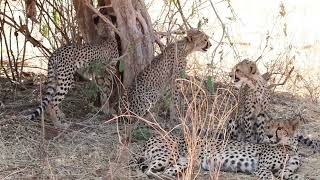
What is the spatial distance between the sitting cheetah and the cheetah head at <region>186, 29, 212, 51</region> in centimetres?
89

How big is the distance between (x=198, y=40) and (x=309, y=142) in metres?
1.59

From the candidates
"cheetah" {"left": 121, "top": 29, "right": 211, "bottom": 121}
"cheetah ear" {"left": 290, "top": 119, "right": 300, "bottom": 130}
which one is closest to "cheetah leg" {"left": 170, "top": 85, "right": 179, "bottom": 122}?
"cheetah" {"left": 121, "top": 29, "right": 211, "bottom": 121}

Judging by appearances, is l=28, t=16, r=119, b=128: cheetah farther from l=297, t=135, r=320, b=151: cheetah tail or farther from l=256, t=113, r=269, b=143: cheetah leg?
l=297, t=135, r=320, b=151: cheetah tail

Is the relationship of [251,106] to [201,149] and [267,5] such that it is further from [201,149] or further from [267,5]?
A: [267,5]

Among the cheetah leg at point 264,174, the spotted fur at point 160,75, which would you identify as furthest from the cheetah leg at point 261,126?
the spotted fur at point 160,75

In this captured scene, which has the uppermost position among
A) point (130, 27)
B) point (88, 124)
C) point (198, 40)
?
point (130, 27)

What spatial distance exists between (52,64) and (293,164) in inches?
99.4

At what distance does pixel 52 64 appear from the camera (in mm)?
6637

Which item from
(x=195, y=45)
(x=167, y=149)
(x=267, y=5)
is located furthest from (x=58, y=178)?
(x=267, y=5)

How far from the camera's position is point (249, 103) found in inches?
243

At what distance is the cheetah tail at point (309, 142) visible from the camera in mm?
5965

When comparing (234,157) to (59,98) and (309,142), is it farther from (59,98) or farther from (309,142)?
(59,98)

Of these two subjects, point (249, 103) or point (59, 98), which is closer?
point (249, 103)

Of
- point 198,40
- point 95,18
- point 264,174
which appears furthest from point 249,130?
point 95,18
